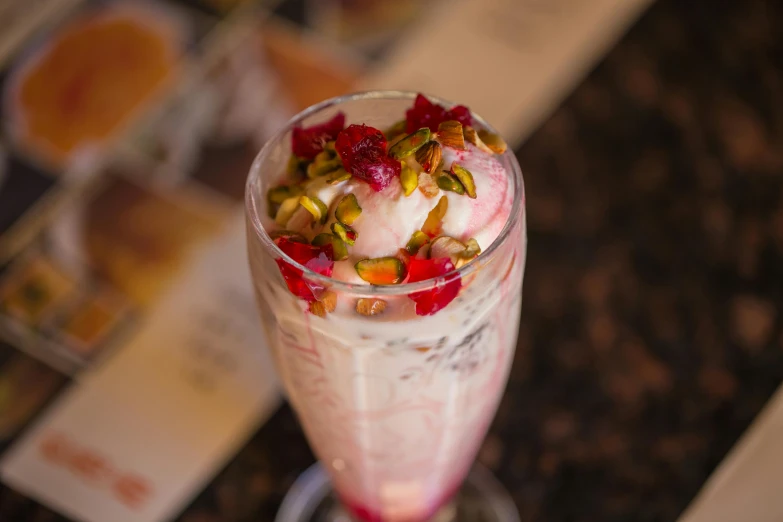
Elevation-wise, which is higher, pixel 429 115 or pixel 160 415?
pixel 429 115

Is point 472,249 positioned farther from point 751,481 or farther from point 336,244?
point 751,481

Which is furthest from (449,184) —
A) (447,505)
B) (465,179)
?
(447,505)

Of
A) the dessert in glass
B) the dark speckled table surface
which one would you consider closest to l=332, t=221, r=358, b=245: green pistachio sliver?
the dessert in glass

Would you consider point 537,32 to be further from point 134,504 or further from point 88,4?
point 134,504

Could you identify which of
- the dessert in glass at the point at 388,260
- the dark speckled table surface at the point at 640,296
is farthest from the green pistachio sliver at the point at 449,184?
the dark speckled table surface at the point at 640,296

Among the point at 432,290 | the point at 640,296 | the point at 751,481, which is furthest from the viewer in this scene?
the point at 640,296

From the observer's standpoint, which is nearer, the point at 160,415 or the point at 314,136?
the point at 314,136

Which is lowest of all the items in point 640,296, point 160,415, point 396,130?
point 160,415
